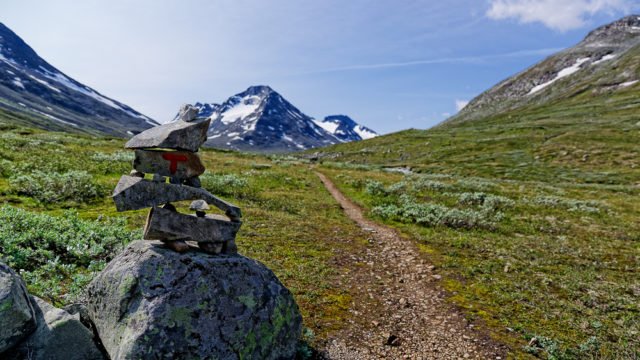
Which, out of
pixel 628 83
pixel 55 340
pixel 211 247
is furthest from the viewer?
pixel 628 83

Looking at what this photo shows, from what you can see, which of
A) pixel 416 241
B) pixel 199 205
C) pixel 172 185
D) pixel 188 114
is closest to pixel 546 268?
pixel 416 241

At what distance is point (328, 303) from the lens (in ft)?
43.9

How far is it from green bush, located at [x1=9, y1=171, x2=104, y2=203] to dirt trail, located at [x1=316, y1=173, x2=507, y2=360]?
669 inches

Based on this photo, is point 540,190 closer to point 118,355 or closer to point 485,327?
point 485,327

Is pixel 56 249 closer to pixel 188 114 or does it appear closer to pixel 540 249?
pixel 188 114

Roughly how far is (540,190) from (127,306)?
1941 inches

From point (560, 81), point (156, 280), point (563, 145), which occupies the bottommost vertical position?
point (156, 280)

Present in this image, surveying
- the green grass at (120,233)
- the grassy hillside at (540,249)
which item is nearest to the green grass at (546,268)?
the grassy hillside at (540,249)

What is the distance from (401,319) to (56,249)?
12.9m

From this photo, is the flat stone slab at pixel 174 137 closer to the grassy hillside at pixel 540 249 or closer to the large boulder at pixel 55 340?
the large boulder at pixel 55 340

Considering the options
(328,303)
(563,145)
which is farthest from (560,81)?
(328,303)

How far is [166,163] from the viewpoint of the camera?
8984 mm

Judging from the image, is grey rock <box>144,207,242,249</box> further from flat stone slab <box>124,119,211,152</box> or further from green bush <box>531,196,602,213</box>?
green bush <box>531,196,602,213</box>

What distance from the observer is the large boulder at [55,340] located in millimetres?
7094
